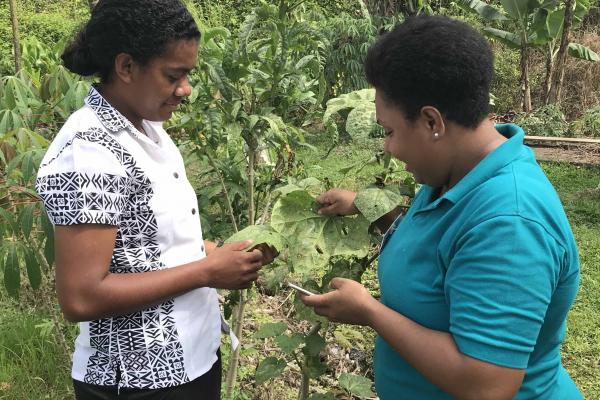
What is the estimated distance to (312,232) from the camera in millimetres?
1638

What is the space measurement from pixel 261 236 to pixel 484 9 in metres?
8.59

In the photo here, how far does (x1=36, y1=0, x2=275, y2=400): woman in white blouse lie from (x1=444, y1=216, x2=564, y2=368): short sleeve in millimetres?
586

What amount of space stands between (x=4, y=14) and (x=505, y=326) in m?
14.4

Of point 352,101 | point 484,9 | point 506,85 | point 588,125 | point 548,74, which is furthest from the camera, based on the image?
point 506,85

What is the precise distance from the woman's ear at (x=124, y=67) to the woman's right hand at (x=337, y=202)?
0.60 m

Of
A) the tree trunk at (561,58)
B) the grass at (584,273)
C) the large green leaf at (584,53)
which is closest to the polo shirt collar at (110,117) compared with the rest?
the grass at (584,273)

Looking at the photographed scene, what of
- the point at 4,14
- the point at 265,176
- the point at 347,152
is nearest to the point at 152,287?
the point at 265,176

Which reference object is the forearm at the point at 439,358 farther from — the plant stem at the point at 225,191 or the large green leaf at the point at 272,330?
the plant stem at the point at 225,191

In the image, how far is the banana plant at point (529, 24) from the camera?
27.2 ft

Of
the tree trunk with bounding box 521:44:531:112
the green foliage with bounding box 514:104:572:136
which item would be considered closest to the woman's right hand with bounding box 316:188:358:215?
the green foliage with bounding box 514:104:572:136

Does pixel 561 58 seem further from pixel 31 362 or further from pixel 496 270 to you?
pixel 496 270

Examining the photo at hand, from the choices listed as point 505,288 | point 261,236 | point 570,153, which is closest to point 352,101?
point 261,236

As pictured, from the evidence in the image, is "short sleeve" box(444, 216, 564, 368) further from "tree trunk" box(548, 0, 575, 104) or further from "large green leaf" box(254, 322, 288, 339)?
"tree trunk" box(548, 0, 575, 104)

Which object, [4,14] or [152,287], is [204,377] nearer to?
[152,287]
